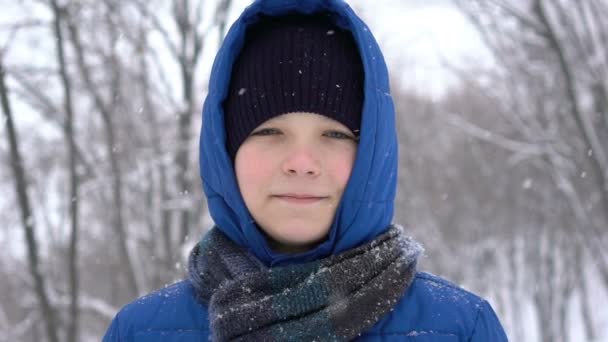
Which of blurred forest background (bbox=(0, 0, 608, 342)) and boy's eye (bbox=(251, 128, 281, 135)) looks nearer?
boy's eye (bbox=(251, 128, 281, 135))

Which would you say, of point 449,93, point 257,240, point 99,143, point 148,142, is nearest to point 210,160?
point 257,240

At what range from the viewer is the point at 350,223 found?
148 cm

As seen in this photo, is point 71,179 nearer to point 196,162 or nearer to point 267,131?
point 267,131

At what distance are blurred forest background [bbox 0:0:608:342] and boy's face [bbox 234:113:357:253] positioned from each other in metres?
2.83

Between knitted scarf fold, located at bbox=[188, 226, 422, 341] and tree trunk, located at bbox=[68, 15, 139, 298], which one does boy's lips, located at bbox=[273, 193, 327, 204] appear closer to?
knitted scarf fold, located at bbox=[188, 226, 422, 341]

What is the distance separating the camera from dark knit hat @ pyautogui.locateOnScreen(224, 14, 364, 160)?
5.00ft

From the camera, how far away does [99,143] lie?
34.4ft

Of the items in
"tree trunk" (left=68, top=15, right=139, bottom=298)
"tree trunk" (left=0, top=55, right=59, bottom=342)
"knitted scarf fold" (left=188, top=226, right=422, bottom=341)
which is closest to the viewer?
"knitted scarf fold" (left=188, top=226, right=422, bottom=341)

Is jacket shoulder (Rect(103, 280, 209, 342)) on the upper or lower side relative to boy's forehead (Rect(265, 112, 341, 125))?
lower

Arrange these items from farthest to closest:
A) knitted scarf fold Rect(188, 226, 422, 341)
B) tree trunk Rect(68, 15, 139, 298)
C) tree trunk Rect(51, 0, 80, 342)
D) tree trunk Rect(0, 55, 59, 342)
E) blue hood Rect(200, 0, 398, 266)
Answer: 1. tree trunk Rect(68, 15, 139, 298)
2. tree trunk Rect(51, 0, 80, 342)
3. tree trunk Rect(0, 55, 59, 342)
4. blue hood Rect(200, 0, 398, 266)
5. knitted scarf fold Rect(188, 226, 422, 341)

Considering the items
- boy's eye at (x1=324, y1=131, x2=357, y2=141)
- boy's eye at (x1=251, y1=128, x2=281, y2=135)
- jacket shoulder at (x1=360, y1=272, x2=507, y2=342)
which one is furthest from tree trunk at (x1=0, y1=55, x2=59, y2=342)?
jacket shoulder at (x1=360, y1=272, x2=507, y2=342)

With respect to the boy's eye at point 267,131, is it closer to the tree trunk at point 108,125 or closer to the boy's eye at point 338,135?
the boy's eye at point 338,135

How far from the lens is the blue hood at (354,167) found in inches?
58.2

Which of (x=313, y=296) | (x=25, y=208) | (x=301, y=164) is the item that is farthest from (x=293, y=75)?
(x=25, y=208)
